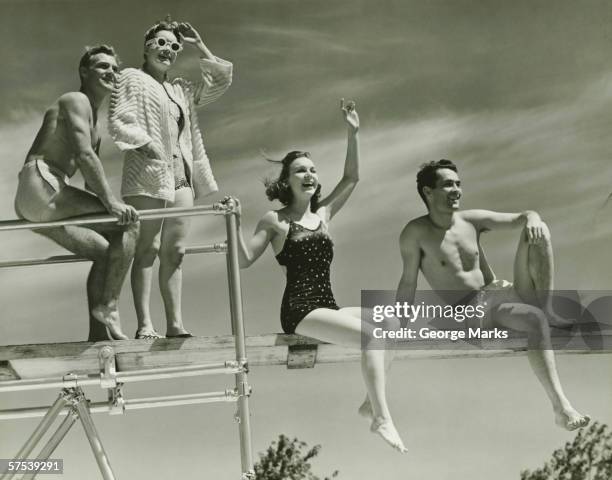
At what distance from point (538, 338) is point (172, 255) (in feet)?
4.56

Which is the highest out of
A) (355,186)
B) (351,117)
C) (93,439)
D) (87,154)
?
(355,186)

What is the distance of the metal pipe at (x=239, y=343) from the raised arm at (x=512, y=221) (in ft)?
3.66

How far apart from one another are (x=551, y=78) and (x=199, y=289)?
1.98 metres

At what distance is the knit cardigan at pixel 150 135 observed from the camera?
464 centimetres

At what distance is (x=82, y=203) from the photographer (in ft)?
14.6

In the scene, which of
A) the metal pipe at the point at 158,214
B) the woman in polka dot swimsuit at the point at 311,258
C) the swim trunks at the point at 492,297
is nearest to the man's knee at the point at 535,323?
the swim trunks at the point at 492,297

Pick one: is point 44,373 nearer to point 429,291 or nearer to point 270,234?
point 270,234

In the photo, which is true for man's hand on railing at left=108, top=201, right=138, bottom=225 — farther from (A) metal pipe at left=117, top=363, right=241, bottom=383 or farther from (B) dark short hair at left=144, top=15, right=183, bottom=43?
(B) dark short hair at left=144, top=15, right=183, bottom=43

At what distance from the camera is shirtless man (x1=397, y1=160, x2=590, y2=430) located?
474 centimetres

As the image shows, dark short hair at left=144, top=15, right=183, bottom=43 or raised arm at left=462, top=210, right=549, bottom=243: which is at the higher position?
dark short hair at left=144, top=15, right=183, bottom=43

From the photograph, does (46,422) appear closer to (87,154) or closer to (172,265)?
(172,265)

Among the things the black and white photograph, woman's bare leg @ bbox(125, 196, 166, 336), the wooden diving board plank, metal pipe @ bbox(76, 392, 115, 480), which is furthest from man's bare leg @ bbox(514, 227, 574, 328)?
metal pipe @ bbox(76, 392, 115, 480)

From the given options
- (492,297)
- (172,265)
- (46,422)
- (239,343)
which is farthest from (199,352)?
(492,297)

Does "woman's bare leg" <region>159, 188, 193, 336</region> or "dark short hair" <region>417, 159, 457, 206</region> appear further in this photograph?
"dark short hair" <region>417, 159, 457, 206</region>
